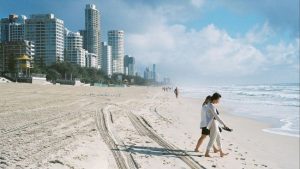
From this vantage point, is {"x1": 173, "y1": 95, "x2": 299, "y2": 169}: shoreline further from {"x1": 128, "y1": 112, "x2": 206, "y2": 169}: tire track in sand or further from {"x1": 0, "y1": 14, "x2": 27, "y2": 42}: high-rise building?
{"x1": 0, "y1": 14, "x2": 27, "y2": 42}: high-rise building

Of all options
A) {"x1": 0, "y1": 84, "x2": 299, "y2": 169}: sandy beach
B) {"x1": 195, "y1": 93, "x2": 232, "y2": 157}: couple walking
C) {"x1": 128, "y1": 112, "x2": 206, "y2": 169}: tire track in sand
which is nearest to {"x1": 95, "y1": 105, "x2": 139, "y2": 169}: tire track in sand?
{"x1": 0, "y1": 84, "x2": 299, "y2": 169}: sandy beach

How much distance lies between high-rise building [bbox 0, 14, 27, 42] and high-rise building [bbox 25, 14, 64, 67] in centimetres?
634

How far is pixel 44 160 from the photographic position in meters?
7.04

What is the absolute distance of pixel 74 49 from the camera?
162 meters

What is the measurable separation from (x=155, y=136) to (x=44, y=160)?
4.99 meters

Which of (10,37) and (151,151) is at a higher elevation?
(10,37)

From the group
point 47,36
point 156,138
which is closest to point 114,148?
point 156,138

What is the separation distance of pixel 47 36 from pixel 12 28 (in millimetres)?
23357

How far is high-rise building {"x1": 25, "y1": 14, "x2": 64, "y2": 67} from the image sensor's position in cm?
14812

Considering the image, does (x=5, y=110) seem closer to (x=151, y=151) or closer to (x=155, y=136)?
(x=155, y=136)

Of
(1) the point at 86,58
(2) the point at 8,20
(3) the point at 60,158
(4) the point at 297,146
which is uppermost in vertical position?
(2) the point at 8,20

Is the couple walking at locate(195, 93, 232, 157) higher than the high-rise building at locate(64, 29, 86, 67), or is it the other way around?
the high-rise building at locate(64, 29, 86, 67)

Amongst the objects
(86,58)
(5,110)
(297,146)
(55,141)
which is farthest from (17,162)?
(86,58)

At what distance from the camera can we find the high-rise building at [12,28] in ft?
527
